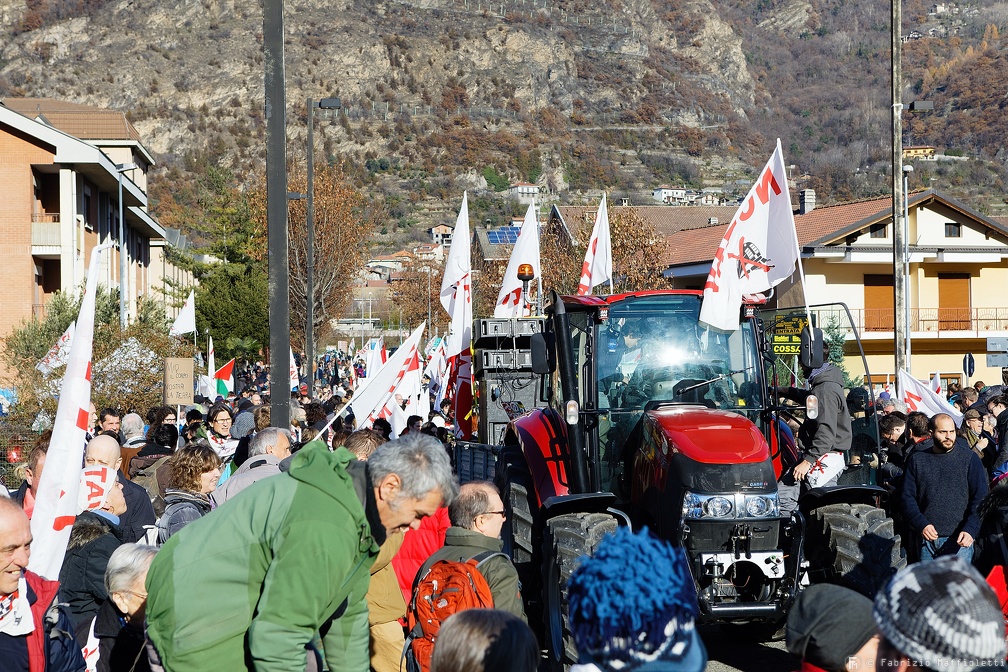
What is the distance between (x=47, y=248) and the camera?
3641 cm

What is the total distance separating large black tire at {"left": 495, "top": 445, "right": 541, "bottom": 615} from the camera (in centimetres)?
834

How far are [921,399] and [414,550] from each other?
10.2 meters

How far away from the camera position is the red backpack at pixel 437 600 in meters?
4.76

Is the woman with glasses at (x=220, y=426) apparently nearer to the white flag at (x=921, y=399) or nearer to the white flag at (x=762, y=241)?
the white flag at (x=762, y=241)

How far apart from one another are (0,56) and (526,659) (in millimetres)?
207786

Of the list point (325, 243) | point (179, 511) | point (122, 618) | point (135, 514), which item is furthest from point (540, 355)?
point (325, 243)

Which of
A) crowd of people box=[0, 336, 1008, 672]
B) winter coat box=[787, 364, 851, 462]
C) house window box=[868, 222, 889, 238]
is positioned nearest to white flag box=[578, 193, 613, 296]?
winter coat box=[787, 364, 851, 462]

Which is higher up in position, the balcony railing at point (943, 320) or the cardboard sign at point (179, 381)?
the balcony railing at point (943, 320)

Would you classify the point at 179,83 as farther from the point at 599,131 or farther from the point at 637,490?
the point at 637,490

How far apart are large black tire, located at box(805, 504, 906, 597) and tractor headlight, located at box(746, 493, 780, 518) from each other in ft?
2.39

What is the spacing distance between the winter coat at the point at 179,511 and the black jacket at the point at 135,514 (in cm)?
20

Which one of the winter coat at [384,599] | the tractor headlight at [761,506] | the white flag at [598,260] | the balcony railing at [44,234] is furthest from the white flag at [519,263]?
the balcony railing at [44,234]

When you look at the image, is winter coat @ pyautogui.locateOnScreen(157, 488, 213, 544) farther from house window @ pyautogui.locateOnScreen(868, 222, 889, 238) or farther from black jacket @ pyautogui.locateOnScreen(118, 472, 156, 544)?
house window @ pyautogui.locateOnScreen(868, 222, 889, 238)

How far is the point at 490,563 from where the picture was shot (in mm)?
5133
